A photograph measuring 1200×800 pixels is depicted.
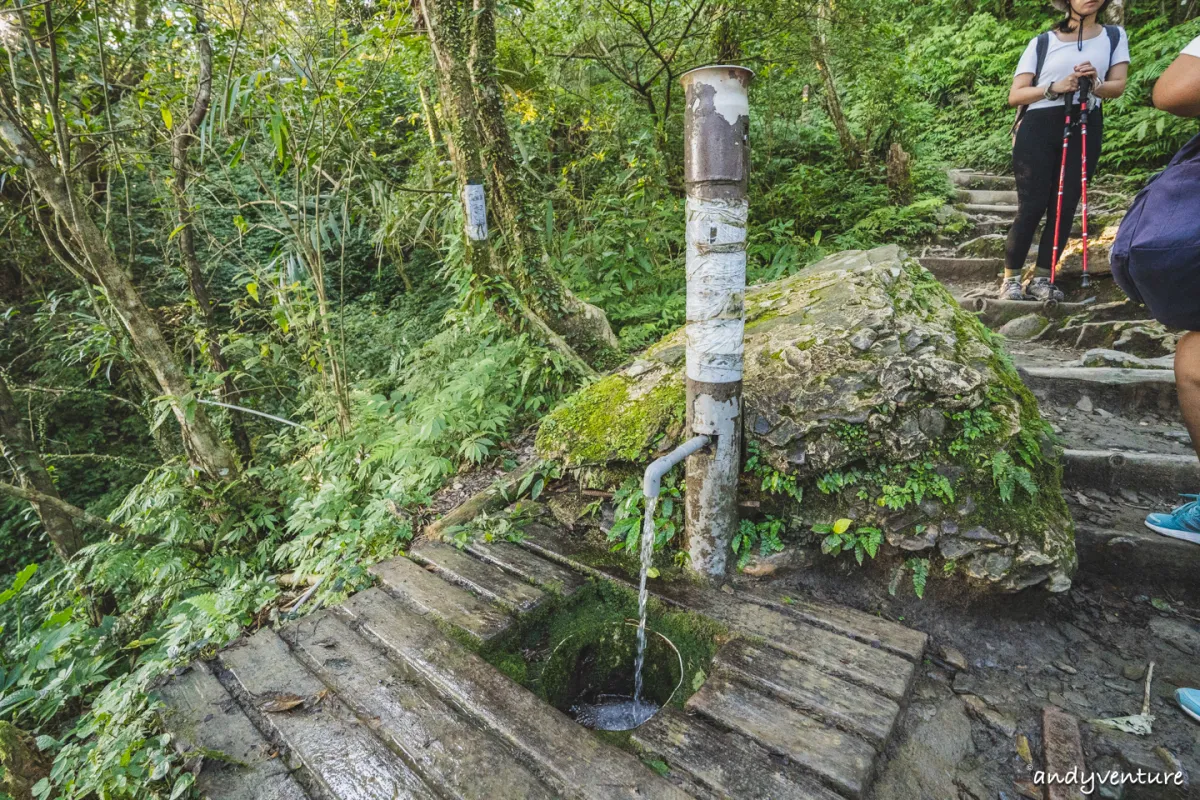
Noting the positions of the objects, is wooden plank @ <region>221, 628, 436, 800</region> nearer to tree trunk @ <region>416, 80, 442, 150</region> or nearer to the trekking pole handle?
tree trunk @ <region>416, 80, 442, 150</region>

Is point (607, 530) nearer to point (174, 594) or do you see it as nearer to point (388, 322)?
point (174, 594)

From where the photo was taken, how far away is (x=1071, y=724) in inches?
66.0

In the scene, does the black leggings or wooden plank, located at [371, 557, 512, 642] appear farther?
the black leggings

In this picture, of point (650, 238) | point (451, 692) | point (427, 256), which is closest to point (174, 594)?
point (451, 692)

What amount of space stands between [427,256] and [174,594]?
24.2 feet

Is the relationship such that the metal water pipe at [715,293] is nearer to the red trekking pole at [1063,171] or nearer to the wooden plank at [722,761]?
the wooden plank at [722,761]

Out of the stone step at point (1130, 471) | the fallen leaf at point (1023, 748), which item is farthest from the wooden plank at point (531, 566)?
the stone step at point (1130, 471)

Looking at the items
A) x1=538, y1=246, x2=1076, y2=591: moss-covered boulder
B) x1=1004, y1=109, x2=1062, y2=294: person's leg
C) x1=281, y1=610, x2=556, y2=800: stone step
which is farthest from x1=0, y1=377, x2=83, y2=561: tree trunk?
x1=1004, y1=109, x2=1062, y2=294: person's leg

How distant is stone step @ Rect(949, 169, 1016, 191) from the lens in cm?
759

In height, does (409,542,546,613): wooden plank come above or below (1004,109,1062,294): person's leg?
below

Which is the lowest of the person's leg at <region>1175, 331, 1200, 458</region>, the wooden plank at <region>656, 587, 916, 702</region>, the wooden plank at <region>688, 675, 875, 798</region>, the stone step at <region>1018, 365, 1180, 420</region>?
the wooden plank at <region>688, 675, 875, 798</region>

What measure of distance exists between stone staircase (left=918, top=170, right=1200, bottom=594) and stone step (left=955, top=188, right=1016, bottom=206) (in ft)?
7.76

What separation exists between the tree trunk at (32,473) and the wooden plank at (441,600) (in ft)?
13.2

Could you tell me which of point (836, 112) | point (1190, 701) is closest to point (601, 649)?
point (1190, 701)
